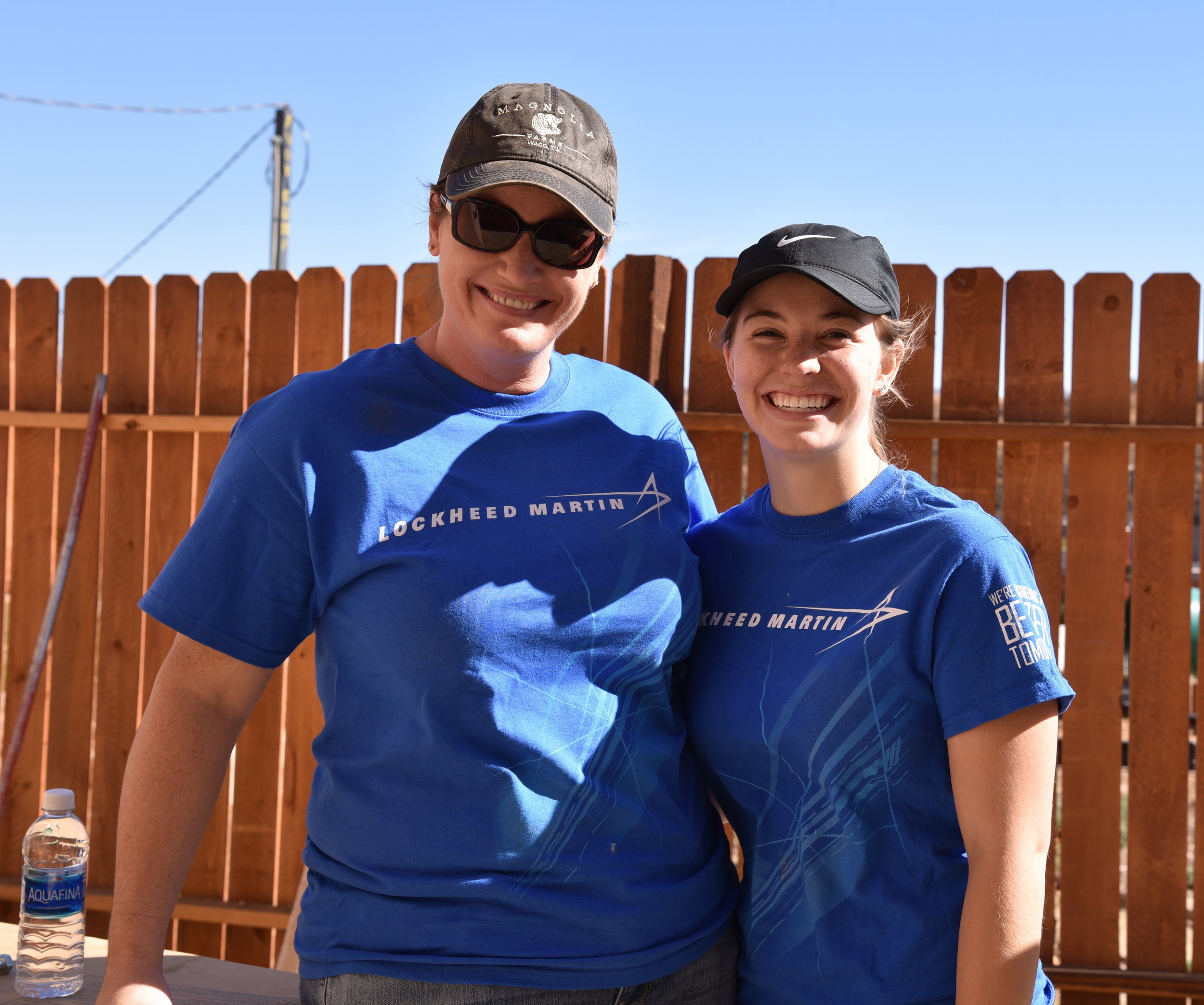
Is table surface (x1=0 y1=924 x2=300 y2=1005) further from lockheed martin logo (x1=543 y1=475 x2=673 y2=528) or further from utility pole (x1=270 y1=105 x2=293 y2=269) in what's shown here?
utility pole (x1=270 y1=105 x2=293 y2=269)

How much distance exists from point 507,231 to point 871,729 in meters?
1.08

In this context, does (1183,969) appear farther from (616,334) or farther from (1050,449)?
(616,334)

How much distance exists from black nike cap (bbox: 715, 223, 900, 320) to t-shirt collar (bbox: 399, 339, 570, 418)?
1.50 ft

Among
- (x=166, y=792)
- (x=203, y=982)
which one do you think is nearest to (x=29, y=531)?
(x=203, y=982)

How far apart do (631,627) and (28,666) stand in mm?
3855

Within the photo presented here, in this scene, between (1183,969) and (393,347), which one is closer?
(393,347)

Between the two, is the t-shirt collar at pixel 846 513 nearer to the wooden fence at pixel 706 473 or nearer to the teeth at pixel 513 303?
the teeth at pixel 513 303

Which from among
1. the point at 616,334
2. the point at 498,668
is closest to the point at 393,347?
the point at 498,668

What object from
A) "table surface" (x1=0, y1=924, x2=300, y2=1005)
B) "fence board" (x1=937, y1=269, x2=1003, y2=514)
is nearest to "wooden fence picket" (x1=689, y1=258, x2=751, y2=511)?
"fence board" (x1=937, y1=269, x2=1003, y2=514)

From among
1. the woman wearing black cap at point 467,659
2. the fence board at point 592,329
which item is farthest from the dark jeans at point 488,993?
the fence board at point 592,329

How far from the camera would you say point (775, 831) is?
174 cm

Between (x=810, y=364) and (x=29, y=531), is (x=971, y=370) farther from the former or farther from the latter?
(x=29, y=531)

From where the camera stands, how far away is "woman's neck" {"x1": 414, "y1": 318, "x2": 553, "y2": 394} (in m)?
1.79

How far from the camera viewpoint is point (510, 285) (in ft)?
5.77
